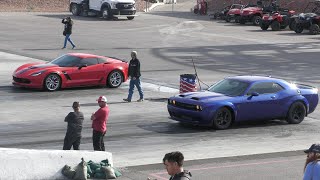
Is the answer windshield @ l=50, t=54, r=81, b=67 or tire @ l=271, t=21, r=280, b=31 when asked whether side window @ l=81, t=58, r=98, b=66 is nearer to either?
windshield @ l=50, t=54, r=81, b=67

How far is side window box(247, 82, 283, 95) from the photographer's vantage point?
20402mm

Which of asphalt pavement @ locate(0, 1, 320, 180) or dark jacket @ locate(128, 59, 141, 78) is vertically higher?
dark jacket @ locate(128, 59, 141, 78)

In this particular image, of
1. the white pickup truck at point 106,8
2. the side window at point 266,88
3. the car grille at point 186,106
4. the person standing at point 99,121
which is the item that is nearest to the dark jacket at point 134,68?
the car grille at point 186,106

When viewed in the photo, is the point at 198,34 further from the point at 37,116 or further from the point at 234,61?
the point at 37,116

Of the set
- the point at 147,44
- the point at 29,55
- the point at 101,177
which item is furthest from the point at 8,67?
the point at 101,177

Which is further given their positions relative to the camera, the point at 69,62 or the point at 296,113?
the point at 69,62

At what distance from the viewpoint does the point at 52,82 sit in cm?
Result: 2561

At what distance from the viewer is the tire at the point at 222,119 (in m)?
19.5

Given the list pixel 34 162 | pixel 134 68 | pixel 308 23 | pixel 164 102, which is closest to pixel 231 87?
pixel 164 102

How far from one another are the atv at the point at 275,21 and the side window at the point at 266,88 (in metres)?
32.9

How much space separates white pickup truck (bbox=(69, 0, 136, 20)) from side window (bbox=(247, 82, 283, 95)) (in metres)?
39.5

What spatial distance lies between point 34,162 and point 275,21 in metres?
41.4

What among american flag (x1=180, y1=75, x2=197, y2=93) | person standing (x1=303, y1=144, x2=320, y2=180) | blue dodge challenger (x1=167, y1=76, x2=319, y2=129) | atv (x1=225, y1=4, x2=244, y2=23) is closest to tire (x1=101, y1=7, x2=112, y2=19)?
atv (x1=225, y1=4, x2=244, y2=23)

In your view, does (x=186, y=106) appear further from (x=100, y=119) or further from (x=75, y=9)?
(x=75, y=9)
